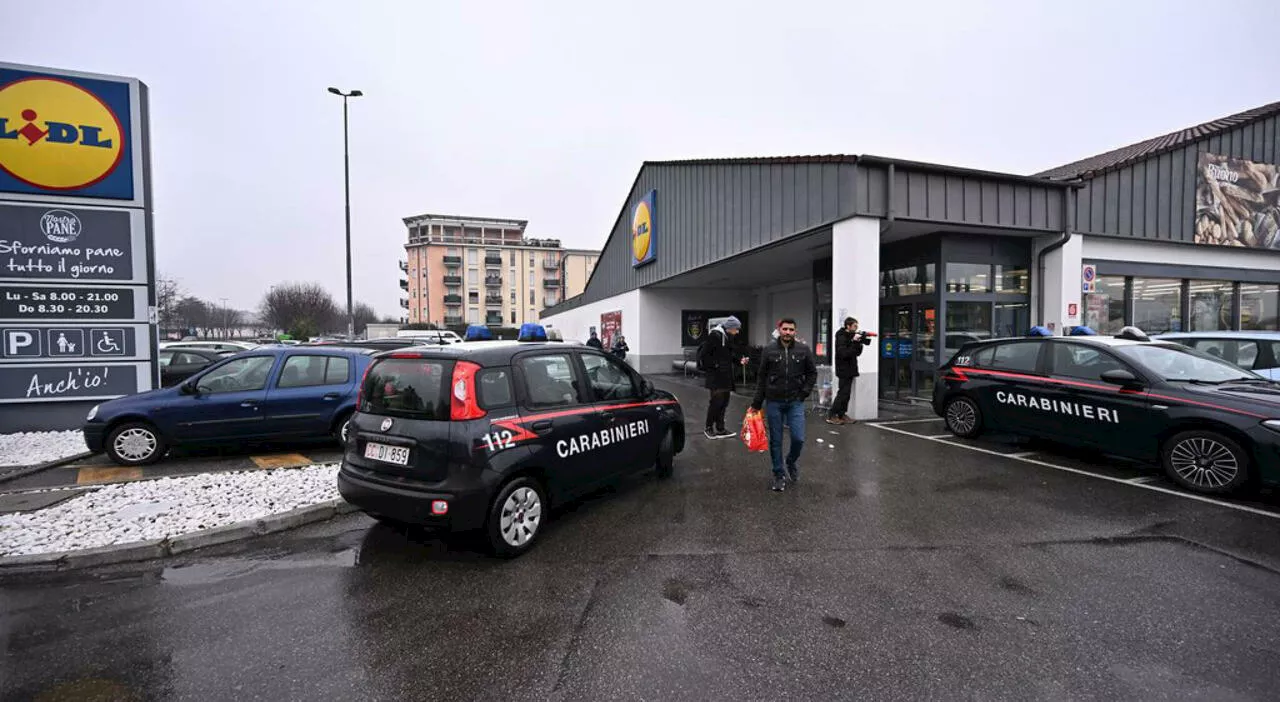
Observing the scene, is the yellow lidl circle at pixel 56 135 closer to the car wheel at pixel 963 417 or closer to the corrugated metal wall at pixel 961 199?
the corrugated metal wall at pixel 961 199

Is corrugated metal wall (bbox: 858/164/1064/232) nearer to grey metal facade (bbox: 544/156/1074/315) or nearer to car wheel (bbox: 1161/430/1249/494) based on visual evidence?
grey metal facade (bbox: 544/156/1074/315)

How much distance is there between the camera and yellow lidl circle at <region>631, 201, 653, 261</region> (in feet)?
62.3

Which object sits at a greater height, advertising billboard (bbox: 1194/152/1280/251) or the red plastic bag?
advertising billboard (bbox: 1194/152/1280/251)

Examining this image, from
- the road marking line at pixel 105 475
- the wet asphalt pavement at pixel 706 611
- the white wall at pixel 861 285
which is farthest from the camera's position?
the white wall at pixel 861 285

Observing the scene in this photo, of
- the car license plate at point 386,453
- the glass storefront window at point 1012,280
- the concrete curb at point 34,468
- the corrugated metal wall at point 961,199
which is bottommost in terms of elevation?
the concrete curb at point 34,468

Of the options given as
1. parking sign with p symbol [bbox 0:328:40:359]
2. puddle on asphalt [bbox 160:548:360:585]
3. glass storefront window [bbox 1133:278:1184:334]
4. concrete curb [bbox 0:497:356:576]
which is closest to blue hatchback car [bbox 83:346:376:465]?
concrete curb [bbox 0:497:356:576]

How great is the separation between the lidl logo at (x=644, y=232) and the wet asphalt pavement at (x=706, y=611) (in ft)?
47.5

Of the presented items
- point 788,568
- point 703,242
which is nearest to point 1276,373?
point 788,568

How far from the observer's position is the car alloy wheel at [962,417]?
7.84 m

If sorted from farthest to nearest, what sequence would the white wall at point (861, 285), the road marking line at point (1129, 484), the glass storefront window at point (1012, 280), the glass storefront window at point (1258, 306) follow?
the glass storefront window at point (1258, 306)
the glass storefront window at point (1012, 280)
the white wall at point (861, 285)
the road marking line at point (1129, 484)

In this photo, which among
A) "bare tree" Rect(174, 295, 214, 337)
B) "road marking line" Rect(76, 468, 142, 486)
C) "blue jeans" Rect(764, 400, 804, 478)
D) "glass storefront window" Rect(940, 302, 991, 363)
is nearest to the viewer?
"blue jeans" Rect(764, 400, 804, 478)

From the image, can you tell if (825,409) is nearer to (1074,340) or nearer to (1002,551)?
(1074,340)


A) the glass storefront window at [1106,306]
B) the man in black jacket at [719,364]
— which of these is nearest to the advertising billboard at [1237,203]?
the glass storefront window at [1106,306]

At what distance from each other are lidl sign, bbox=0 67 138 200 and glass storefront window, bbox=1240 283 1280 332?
23893mm
